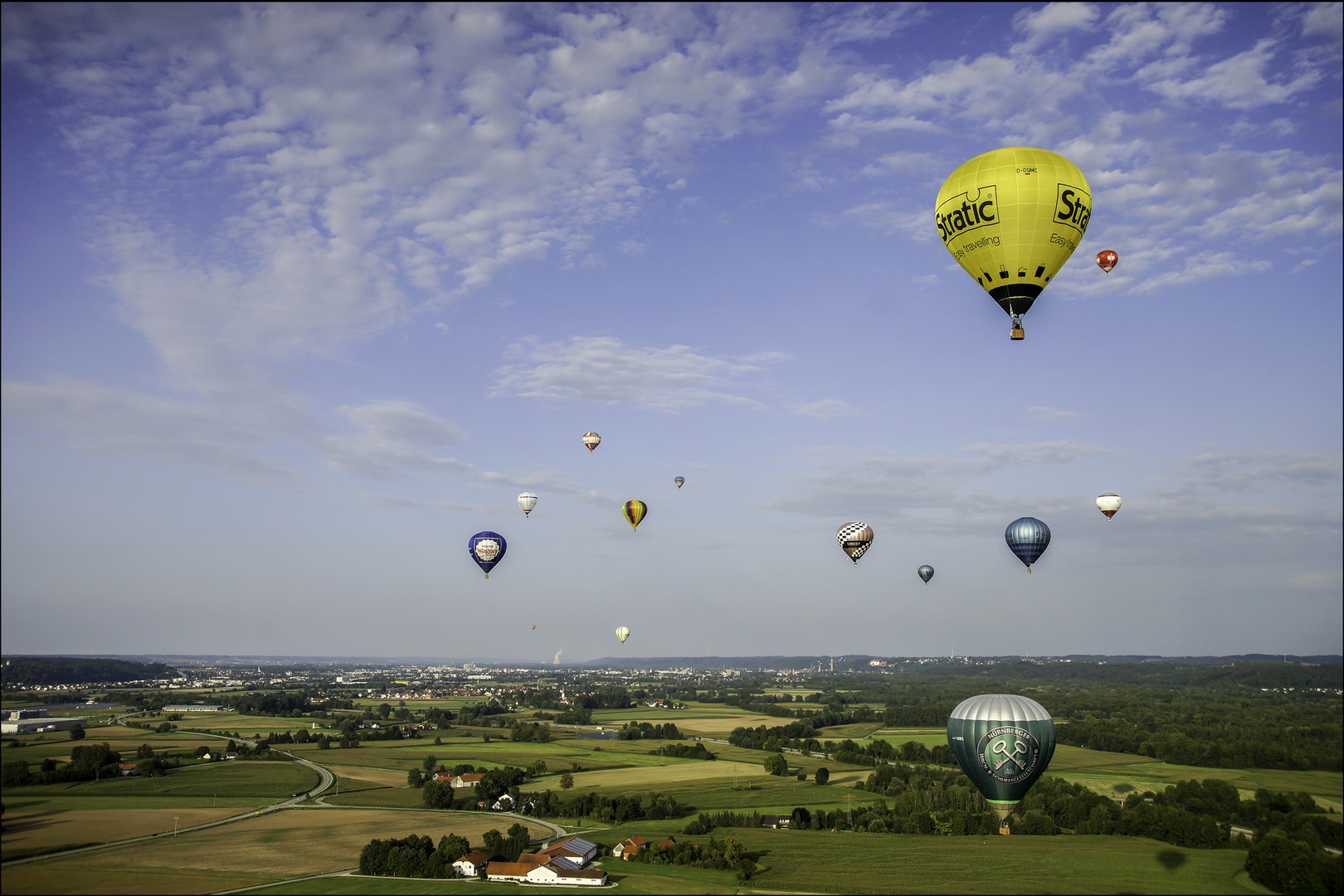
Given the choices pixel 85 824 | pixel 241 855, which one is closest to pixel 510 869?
pixel 241 855

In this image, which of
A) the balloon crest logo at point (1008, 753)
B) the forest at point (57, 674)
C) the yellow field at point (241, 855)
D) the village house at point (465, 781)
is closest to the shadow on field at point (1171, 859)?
the balloon crest logo at point (1008, 753)

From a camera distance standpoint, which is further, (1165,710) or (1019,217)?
(1165,710)

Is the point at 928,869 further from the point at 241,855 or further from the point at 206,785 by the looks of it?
the point at 206,785

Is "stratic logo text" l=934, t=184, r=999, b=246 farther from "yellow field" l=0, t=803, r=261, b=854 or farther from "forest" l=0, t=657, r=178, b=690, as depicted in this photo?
"forest" l=0, t=657, r=178, b=690

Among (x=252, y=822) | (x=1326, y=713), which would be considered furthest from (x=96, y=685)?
(x=1326, y=713)

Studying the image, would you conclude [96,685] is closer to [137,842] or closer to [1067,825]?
[137,842]

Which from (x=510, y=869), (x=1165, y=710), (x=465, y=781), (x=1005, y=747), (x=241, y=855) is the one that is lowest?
(x=1165, y=710)
